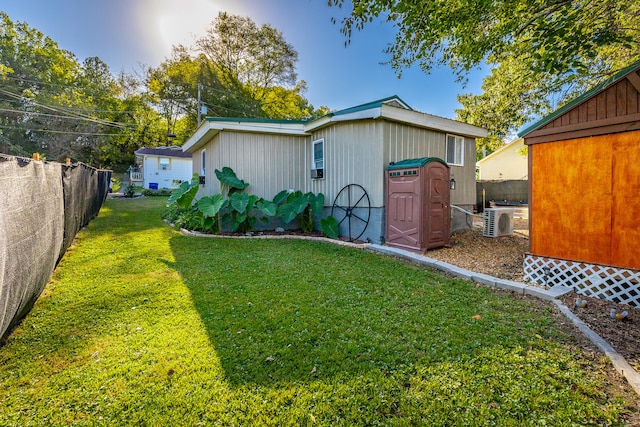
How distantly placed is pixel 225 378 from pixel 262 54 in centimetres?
2421

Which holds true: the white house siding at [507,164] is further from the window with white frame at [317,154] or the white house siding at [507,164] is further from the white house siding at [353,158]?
the white house siding at [353,158]

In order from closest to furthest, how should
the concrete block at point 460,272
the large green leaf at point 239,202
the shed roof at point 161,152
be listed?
the concrete block at point 460,272, the large green leaf at point 239,202, the shed roof at point 161,152

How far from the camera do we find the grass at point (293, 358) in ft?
5.33

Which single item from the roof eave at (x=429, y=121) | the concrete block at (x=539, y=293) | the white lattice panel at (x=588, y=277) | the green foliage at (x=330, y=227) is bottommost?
the concrete block at (x=539, y=293)

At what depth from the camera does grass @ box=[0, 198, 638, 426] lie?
1.62 m

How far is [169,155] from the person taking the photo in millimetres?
21422

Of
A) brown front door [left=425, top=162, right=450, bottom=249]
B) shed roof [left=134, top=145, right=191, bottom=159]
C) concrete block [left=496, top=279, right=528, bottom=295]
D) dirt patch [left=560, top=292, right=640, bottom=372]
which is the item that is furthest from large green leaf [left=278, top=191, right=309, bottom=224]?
shed roof [left=134, top=145, right=191, bottom=159]

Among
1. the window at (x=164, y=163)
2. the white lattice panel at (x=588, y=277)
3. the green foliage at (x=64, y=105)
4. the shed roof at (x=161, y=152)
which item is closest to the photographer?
the white lattice panel at (x=588, y=277)

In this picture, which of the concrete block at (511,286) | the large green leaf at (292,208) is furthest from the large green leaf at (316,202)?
the concrete block at (511,286)

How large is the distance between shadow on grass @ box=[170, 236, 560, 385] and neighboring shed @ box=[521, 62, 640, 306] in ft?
3.55

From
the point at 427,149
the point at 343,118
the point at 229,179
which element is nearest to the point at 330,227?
the point at 343,118

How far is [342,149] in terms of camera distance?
6797 mm

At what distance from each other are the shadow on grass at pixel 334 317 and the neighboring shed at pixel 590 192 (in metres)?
1.08

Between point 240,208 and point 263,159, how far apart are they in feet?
5.77
